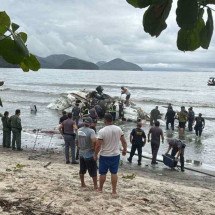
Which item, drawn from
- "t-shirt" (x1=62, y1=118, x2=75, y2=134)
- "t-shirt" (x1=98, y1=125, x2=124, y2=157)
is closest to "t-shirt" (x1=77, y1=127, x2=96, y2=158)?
"t-shirt" (x1=98, y1=125, x2=124, y2=157)

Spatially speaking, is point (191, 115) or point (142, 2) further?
point (191, 115)

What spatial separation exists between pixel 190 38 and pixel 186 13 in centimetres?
20

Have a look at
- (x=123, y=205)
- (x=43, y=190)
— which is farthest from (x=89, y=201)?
(x=43, y=190)

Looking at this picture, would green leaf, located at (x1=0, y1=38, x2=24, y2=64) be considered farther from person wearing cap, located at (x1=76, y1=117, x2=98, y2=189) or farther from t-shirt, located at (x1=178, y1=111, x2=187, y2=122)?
t-shirt, located at (x1=178, y1=111, x2=187, y2=122)

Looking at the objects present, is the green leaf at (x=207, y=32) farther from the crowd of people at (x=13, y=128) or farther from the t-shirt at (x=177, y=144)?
the crowd of people at (x=13, y=128)

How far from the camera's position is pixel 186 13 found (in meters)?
1.24

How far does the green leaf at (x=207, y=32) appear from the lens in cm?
131

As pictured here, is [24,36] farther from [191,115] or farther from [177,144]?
[191,115]

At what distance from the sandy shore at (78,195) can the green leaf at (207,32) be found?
500 centimetres

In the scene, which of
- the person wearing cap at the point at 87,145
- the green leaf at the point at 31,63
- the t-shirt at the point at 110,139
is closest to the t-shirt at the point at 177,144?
the person wearing cap at the point at 87,145

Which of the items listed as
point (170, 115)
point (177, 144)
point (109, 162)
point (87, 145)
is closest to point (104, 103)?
point (170, 115)

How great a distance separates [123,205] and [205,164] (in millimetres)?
8620

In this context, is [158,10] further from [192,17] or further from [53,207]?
[53,207]

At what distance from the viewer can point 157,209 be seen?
6938 mm
